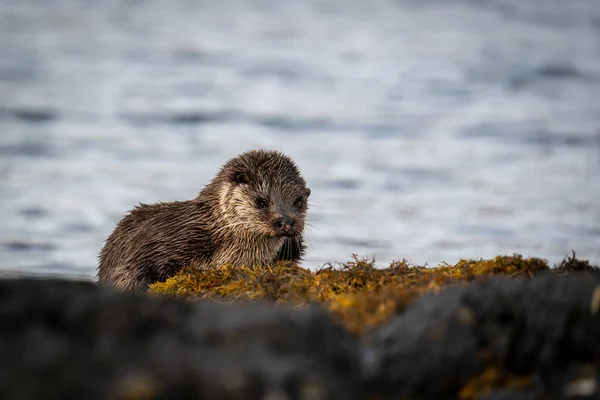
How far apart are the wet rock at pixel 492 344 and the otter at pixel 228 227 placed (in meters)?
6.11

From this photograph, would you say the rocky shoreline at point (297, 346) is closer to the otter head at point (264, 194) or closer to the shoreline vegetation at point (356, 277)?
the shoreline vegetation at point (356, 277)

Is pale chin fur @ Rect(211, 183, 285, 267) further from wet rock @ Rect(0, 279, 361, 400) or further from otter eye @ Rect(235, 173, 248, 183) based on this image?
wet rock @ Rect(0, 279, 361, 400)

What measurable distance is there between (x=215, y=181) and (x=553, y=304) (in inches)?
290

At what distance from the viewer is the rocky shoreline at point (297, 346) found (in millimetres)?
3229

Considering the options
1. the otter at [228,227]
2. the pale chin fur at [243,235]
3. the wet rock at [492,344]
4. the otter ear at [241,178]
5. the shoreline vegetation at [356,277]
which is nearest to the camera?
the wet rock at [492,344]

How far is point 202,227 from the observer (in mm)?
10766

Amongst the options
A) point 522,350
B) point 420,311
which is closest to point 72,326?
point 420,311

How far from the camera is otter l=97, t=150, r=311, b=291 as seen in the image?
10445mm

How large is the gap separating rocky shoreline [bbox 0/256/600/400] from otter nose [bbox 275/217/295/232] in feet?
19.3

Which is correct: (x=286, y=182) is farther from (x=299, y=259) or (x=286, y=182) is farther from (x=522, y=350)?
(x=522, y=350)

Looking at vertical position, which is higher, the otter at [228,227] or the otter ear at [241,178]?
the otter ear at [241,178]

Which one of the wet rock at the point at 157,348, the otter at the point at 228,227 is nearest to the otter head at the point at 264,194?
the otter at the point at 228,227

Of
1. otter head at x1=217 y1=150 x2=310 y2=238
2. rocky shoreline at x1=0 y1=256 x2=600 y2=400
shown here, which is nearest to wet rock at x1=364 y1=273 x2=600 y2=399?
rocky shoreline at x1=0 y1=256 x2=600 y2=400

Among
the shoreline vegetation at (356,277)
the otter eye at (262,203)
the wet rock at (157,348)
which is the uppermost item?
the otter eye at (262,203)
